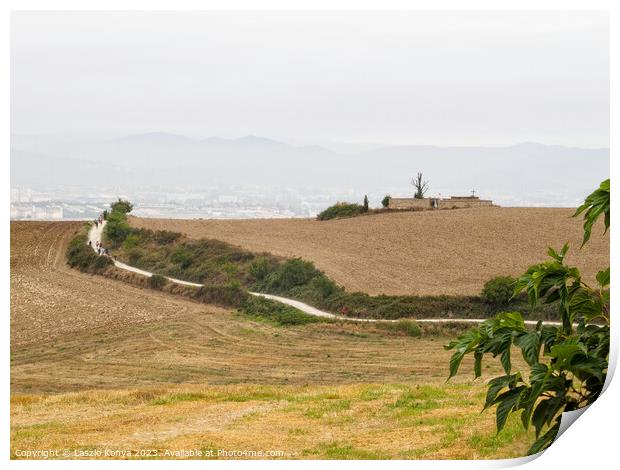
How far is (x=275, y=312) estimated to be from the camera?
8250 millimetres

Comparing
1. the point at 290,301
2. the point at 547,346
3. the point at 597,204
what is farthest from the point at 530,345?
the point at 290,301

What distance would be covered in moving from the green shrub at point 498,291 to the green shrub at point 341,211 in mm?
→ 1474

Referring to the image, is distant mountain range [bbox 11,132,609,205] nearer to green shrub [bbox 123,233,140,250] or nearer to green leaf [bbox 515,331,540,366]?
green shrub [bbox 123,233,140,250]

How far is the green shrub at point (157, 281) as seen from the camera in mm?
8835

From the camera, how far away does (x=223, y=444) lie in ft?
15.8

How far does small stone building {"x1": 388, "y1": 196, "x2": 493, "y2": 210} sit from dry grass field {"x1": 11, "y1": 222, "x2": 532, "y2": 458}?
4.06 feet

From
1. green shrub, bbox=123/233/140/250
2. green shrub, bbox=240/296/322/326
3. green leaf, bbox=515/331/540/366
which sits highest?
green shrub, bbox=123/233/140/250

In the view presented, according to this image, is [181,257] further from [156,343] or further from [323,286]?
[323,286]

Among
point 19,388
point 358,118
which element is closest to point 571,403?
point 358,118

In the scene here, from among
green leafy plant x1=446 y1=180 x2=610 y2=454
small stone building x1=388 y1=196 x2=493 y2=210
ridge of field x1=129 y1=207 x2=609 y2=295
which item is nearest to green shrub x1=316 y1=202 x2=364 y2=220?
ridge of field x1=129 y1=207 x2=609 y2=295

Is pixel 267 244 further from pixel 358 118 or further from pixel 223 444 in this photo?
pixel 223 444

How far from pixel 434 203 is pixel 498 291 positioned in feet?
3.49

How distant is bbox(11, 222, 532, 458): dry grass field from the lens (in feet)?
16.0

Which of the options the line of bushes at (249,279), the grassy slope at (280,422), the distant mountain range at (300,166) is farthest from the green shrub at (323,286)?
the grassy slope at (280,422)
